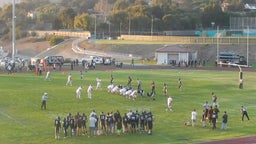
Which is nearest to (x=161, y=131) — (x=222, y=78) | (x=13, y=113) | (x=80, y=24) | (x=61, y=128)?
(x=61, y=128)

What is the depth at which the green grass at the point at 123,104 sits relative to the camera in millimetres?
32375

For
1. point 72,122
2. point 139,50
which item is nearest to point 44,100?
point 72,122

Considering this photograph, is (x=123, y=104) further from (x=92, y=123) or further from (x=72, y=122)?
(x=72, y=122)

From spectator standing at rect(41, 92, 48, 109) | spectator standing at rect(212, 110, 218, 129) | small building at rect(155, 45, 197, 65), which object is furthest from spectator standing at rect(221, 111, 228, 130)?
small building at rect(155, 45, 197, 65)

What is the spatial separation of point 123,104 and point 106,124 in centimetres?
988

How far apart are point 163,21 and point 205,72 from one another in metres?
69.0

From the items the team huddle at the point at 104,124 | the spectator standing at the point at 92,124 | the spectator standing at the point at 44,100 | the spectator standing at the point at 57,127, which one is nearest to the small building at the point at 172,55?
the spectator standing at the point at 44,100

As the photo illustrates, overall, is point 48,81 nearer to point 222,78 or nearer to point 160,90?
point 160,90

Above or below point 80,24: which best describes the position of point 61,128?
below

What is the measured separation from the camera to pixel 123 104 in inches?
1683

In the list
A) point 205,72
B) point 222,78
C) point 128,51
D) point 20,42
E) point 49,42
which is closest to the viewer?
point 222,78

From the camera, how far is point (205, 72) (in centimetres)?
7119

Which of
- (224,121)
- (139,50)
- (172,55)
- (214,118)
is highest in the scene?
(139,50)

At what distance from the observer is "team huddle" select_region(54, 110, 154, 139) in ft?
104
